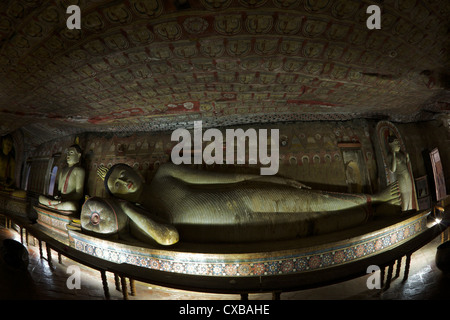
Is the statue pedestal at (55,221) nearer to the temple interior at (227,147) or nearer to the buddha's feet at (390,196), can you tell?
the temple interior at (227,147)

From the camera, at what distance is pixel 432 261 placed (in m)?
2.93

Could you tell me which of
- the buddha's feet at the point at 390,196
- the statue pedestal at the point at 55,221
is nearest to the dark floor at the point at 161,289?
the statue pedestal at the point at 55,221

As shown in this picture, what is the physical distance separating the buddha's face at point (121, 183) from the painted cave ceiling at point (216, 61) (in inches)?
47.5

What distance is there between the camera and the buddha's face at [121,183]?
3.09m

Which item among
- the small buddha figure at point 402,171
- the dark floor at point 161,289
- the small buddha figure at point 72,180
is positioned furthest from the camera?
the small buddha figure at point 72,180

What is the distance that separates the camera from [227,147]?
4.30 m

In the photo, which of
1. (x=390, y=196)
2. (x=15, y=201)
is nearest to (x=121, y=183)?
(x=15, y=201)

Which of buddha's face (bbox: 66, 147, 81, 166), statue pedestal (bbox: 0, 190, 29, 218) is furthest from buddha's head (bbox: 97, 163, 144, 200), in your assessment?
statue pedestal (bbox: 0, 190, 29, 218)

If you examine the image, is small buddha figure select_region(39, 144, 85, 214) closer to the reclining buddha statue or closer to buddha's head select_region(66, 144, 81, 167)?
buddha's head select_region(66, 144, 81, 167)

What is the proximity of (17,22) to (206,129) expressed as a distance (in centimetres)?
299

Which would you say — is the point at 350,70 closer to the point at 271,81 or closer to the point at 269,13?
the point at 271,81

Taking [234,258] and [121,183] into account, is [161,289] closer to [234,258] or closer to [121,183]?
[234,258]

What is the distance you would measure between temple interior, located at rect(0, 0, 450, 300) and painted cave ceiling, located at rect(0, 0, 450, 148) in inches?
0.8

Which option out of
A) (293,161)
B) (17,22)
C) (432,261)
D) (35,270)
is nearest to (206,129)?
(293,161)
